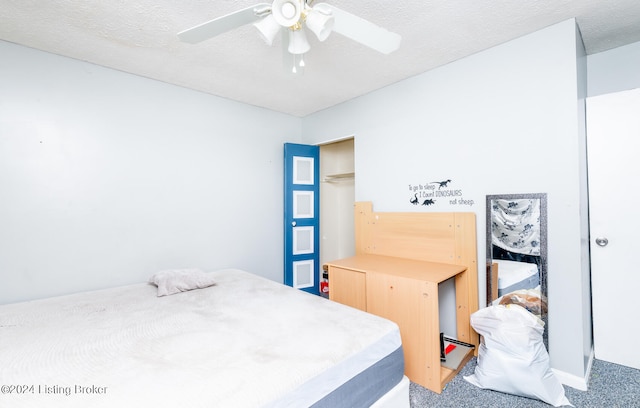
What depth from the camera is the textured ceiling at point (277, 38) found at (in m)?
1.74

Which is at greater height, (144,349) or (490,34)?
(490,34)

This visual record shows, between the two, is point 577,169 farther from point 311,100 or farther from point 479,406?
point 311,100

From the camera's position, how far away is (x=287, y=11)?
1.32 meters

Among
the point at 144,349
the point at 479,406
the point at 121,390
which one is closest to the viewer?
the point at 121,390

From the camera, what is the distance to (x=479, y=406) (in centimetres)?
166

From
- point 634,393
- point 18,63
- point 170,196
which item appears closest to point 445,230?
point 634,393

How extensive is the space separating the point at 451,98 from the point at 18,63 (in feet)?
11.2

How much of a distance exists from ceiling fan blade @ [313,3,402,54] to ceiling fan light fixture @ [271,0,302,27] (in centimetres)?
10

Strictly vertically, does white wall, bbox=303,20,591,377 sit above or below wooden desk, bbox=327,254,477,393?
above

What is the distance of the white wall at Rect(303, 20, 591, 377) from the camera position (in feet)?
6.10

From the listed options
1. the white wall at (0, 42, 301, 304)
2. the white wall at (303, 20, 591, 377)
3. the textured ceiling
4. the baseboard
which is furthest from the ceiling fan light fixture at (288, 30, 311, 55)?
the baseboard

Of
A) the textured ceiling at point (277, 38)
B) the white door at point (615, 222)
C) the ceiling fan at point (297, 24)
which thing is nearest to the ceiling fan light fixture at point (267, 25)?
the ceiling fan at point (297, 24)

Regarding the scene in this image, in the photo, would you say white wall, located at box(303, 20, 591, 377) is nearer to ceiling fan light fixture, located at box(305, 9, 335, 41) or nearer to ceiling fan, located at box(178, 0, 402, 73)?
ceiling fan, located at box(178, 0, 402, 73)

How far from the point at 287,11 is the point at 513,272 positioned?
2.23m
